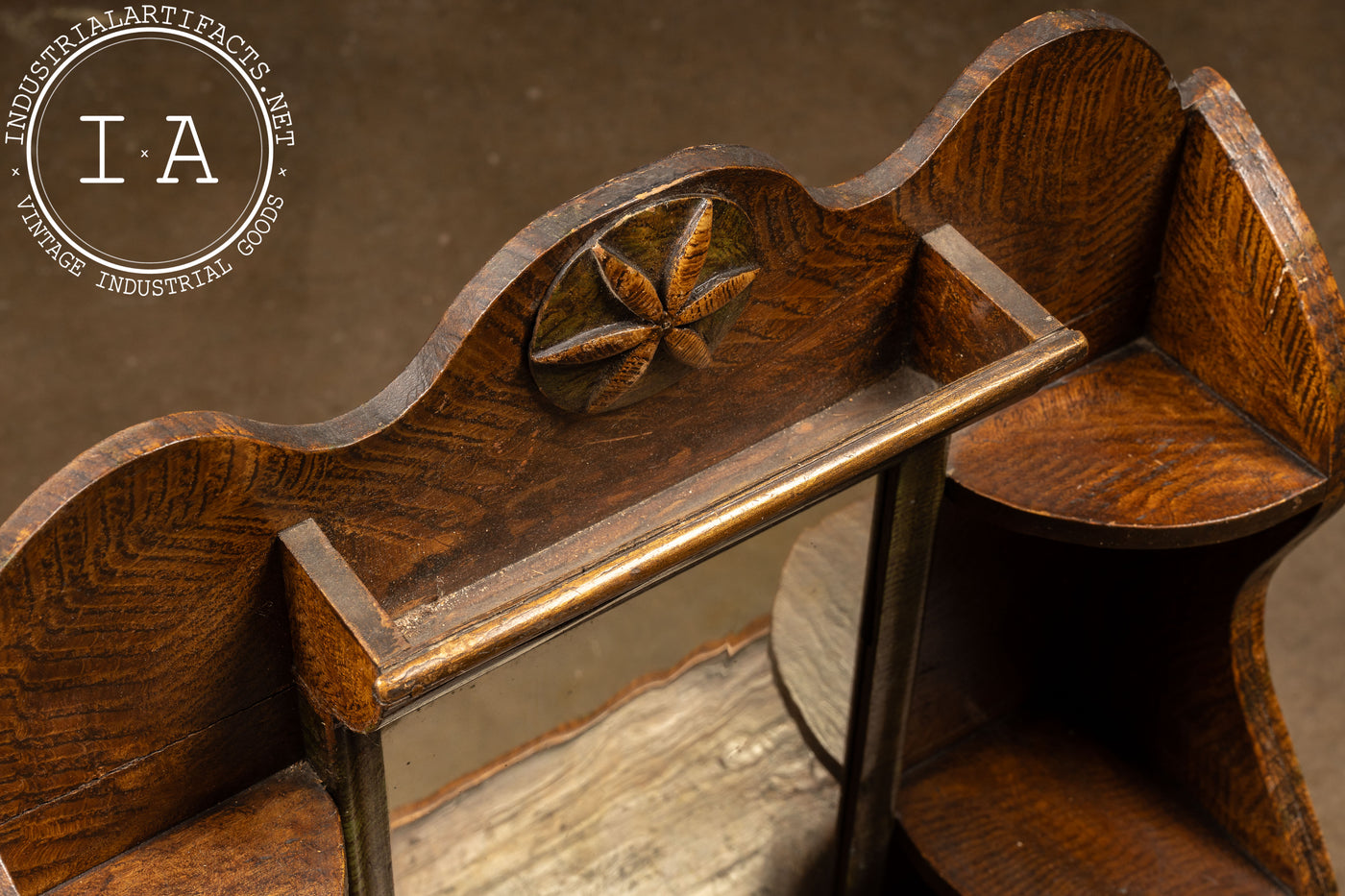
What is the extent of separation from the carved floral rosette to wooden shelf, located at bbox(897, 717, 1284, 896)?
608mm

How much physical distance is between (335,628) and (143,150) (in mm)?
1722

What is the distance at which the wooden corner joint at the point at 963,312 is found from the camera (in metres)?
1.02

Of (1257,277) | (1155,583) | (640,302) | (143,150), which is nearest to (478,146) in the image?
(143,150)

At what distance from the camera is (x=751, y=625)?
126 centimetres

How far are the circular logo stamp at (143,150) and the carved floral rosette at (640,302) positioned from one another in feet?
4.99

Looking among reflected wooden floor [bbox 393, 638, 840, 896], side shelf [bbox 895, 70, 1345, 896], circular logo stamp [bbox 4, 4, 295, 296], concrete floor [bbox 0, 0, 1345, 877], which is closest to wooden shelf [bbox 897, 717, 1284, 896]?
side shelf [bbox 895, 70, 1345, 896]

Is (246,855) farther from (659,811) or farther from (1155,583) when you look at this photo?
(1155,583)

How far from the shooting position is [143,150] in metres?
2.40

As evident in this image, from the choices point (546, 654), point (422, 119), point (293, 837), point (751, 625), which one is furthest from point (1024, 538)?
point (422, 119)

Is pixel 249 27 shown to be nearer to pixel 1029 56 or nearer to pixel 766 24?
pixel 766 24

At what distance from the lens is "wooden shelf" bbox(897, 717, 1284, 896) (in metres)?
1.40

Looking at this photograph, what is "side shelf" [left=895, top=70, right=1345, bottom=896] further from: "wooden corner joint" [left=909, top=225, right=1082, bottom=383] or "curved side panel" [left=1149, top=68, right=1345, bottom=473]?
"wooden corner joint" [left=909, top=225, right=1082, bottom=383]

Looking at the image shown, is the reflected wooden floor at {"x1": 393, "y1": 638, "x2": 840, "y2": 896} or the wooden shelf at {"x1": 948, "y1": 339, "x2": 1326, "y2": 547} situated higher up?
the wooden shelf at {"x1": 948, "y1": 339, "x2": 1326, "y2": 547}

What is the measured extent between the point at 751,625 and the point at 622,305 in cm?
41
